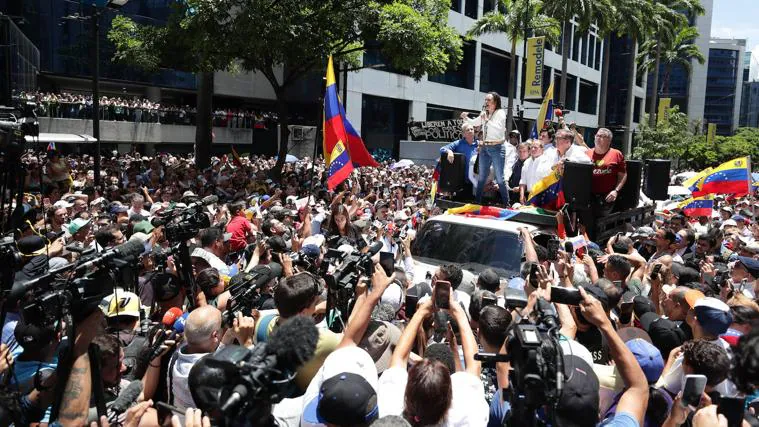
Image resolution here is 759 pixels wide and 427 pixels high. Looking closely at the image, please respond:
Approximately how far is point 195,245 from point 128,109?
82.6 feet

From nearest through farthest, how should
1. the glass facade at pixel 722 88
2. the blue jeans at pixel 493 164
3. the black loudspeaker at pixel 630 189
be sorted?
the black loudspeaker at pixel 630 189
the blue jeans at pixel 493 164
the glass facade at pixel 722 88

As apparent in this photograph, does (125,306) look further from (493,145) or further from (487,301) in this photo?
(493,145)

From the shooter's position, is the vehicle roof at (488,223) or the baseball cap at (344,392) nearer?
the baseball cap at (344,392)

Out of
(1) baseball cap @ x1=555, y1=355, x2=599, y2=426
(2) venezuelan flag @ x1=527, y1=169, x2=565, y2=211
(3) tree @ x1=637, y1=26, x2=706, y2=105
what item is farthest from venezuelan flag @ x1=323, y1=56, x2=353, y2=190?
(3) tree @ x1=637, y1=26, x2=706, y2=105

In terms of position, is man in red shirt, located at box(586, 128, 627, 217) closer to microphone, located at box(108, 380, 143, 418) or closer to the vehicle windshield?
the vehicle windshield

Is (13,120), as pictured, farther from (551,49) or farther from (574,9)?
(551,49)

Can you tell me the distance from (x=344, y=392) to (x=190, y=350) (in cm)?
117

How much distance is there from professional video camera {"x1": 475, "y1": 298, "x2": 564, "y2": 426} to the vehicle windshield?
→ 3.97 m

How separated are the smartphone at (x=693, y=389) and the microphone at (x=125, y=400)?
2506 mm

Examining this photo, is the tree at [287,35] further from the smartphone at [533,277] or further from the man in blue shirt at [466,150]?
the smartphone at [533,277]

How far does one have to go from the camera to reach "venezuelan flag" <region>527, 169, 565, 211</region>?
7.67 meters

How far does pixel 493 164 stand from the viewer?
853 cm

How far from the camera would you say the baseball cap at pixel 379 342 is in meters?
3.65

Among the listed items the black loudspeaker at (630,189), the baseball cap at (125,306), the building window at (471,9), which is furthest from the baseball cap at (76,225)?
the building window at (471,9)
